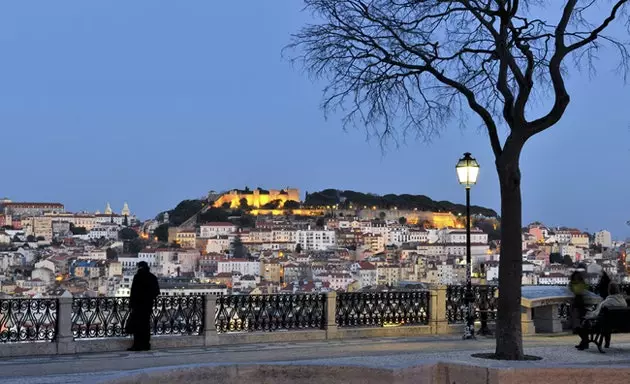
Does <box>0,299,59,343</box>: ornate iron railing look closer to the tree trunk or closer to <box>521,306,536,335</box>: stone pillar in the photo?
the tree trunk

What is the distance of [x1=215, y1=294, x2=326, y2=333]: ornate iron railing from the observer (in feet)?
57.1

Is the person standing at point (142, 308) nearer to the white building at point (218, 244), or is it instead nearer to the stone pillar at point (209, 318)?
the stone pillar at point (209, 318)

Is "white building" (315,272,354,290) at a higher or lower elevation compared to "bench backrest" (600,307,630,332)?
lower

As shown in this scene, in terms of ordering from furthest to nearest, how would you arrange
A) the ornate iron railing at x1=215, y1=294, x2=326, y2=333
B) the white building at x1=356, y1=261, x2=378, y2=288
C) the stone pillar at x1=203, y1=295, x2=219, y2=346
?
1. the white building at x1=356, y1=261, x2=378, y2=288
2. the ornate iron railing at x1=215, y1=294, x2=326, y2=333
3. the stone pillar at x1=203, y1=295, x2=219, y2=346

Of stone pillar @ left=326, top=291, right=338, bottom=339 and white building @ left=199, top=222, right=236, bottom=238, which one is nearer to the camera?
→ stone pillar @ left=326, top=291, right=338, bottom=339

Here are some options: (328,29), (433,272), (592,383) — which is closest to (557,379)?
(592,383)

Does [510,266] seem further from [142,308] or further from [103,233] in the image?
[103,233]

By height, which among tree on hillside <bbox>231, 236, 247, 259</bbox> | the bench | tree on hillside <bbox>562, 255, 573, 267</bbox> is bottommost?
the bench

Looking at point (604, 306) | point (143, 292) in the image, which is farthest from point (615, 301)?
point (143, 292)

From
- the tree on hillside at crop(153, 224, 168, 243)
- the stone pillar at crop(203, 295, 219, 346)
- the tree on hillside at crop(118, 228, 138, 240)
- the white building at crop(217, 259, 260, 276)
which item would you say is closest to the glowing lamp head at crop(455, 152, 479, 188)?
the stone pillar at crop(203, 295, 219, 346)

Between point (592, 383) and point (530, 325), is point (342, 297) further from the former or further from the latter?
point (592, 383)

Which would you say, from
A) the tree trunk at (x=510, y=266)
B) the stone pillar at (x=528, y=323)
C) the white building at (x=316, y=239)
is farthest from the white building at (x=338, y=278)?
the white building at (x=316, y=239)

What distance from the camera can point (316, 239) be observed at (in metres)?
179

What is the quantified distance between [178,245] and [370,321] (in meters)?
138
